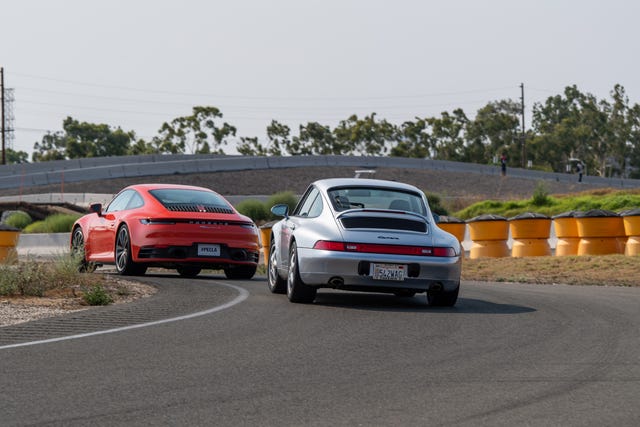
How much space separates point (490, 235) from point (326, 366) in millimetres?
17386

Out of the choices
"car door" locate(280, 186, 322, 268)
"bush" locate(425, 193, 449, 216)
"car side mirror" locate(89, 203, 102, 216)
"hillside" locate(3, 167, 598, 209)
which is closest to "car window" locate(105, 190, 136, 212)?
"car side mirror" locate(89, 203, 102, 216)

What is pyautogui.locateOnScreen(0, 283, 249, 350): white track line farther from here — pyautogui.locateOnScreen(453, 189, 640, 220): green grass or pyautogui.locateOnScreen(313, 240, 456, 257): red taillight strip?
pyautogui.locateOnScreen(453, 189, 640, 220): green grass

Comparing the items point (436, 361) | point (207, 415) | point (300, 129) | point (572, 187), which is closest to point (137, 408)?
point (207, 415)

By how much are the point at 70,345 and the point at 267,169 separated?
54.3 meters

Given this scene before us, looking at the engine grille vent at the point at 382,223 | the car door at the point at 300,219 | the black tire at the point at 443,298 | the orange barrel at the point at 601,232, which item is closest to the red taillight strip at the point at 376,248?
the engine grille vent at the point at 382,223

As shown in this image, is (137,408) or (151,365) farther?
(151,365)

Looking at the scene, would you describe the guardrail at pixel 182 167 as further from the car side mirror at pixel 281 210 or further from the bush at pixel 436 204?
the car side mirror at pixel 281 210

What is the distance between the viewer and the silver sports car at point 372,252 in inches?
482

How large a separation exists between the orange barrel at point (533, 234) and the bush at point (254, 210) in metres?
21.3

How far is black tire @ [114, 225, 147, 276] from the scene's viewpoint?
1736 centimetres

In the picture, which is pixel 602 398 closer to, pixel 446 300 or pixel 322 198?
pixel 446 300

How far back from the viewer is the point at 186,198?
17.8m

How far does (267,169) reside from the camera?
6328 cm

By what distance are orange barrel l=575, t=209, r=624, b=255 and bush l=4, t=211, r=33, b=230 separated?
26.2 m
